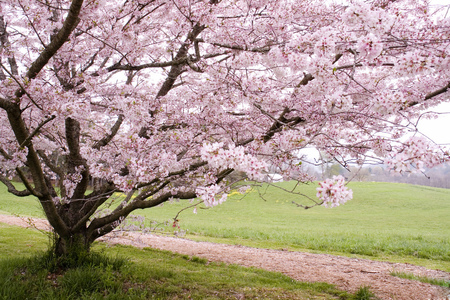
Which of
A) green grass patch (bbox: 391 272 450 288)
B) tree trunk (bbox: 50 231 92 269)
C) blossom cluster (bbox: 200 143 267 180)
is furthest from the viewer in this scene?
green grass patch (bbox: 391 272 450 288)

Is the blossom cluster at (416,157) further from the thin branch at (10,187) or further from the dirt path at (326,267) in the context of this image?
the thin branch at (10,187)

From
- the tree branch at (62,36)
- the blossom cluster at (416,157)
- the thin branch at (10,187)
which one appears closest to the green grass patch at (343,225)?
the blossom cluster at (416,157)

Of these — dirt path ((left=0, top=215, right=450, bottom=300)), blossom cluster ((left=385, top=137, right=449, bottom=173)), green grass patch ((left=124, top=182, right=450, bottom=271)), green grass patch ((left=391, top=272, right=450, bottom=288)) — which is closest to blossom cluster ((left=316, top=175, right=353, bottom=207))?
blossom cluster ((left=385, top=137, right=449, bottom=173))

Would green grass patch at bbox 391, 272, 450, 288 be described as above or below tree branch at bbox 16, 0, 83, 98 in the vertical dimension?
below

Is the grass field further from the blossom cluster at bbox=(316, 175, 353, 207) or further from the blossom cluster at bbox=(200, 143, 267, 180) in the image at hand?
the blossom cluster at bbox=(316, 175, 353, 207)

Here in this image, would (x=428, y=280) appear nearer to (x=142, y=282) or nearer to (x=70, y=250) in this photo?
(x=142, y=282)

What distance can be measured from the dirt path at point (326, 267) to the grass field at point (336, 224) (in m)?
1.24

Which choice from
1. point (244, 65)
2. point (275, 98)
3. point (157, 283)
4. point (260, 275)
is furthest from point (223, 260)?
point (244, 65)

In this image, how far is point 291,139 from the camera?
3693mm

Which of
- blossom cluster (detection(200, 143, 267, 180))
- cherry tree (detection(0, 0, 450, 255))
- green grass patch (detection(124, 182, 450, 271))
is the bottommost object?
green grass patch (detection(124, 182, 450, 271))

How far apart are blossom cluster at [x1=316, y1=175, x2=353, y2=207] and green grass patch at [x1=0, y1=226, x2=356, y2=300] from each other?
301cm

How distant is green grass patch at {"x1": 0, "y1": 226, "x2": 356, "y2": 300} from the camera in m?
4.08

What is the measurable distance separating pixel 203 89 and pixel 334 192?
351cm

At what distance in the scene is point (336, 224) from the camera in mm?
19156
